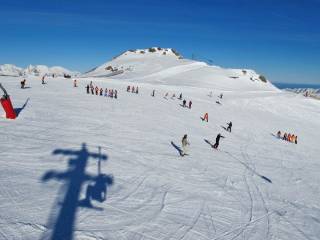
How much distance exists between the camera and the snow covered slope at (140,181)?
10.4 m

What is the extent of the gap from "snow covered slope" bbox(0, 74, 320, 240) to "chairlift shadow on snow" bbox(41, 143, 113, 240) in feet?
0.12

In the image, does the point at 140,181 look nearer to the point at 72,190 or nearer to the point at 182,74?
the point at 72,190

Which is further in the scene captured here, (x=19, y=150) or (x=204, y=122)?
(x=204, y=122)

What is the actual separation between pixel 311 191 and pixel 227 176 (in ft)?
14.7

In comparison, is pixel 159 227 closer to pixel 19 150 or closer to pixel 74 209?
pixel 74 209

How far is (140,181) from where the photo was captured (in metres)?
14.4

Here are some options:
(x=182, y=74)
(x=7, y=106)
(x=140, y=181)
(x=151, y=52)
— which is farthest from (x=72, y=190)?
(x=151, y=52)

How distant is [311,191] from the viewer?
1838 centimetres

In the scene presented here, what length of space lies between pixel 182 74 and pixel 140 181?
81.5 meters

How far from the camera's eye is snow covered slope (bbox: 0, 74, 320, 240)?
10422 millimetres

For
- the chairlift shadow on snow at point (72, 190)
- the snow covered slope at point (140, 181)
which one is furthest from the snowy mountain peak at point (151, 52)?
the chairlift shadow on snow at point (72, 190)

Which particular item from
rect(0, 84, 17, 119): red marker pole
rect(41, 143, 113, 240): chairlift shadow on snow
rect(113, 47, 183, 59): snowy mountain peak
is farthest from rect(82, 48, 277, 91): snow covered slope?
rect(41, 143, 113, 240): chairlift shadow on snow

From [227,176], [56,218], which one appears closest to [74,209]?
[56,218]

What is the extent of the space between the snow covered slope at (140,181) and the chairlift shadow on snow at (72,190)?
0.04m
